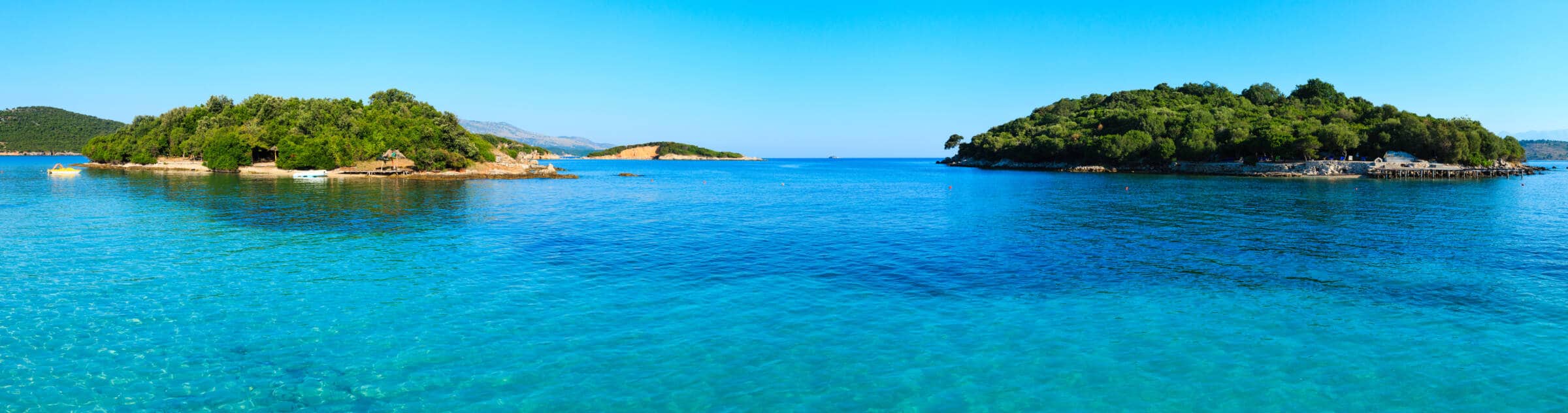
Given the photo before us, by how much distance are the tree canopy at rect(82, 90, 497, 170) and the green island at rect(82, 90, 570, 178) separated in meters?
0.14

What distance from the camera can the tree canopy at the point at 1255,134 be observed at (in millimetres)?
115438

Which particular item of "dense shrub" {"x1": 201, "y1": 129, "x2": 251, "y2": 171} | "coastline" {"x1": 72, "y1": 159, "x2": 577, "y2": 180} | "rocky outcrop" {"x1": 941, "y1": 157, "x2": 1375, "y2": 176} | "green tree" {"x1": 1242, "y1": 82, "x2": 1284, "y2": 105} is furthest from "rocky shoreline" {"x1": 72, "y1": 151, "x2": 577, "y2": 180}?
"green tree" {"x1": 1242, "y1": 82, "x2": 1284, "y2": 105}

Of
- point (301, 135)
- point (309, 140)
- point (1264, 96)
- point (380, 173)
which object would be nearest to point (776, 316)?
point (380, 173)

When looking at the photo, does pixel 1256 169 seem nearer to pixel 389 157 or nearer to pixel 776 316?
pixel 776 316

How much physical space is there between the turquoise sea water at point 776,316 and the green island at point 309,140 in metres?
69.0

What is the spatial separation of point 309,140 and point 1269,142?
14982 centimetres

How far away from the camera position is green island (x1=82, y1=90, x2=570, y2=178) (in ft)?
338

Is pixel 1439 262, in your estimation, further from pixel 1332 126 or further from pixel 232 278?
pixel 1332 126

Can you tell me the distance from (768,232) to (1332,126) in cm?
12342

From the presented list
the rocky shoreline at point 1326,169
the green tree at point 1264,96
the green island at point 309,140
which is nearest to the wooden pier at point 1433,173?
the rocky shoreline at point 1326,169

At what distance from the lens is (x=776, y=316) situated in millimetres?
16641

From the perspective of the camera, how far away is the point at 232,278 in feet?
68.6

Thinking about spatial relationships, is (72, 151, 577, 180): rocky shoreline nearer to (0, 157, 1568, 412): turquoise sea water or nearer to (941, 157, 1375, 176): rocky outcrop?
(0, 157, 1568, 412): turquoise sea water

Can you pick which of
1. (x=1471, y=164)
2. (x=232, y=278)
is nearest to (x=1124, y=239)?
(x=232, y=278)
